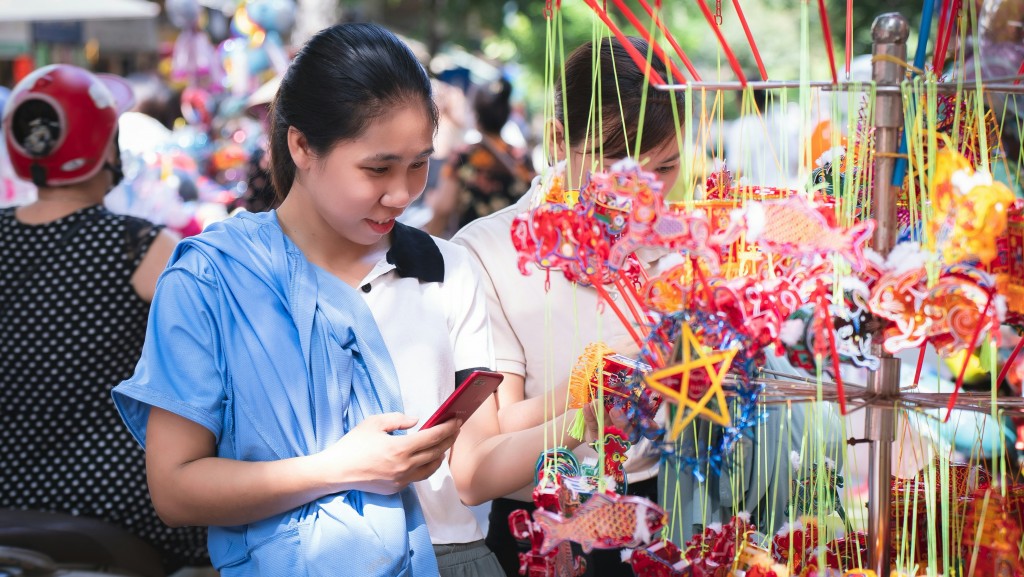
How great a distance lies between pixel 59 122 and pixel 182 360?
138cm

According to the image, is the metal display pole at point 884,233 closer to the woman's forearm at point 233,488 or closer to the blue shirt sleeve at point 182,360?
the woman's forearm at point 233,488

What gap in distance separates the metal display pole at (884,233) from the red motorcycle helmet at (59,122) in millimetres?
1809

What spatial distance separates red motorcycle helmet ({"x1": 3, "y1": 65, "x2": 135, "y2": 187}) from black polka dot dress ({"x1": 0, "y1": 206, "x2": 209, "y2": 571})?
197mm

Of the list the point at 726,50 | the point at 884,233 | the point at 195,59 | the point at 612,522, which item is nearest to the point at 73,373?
the point at 612,522

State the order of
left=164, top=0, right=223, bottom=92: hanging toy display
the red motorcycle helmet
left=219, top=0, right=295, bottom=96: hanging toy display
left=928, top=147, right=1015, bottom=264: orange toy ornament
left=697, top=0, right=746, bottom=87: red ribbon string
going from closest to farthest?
left=928, top=147, right=1015, bottom=264: orange toy ornament
left=697, top=0, right=746, bottom=87: red ribbon string
the red motorcycle helmet
left=219, top=0, right=295, bottom=96: hanging toy display
left=164, top=0, right=223, bottom=92: hanging toy display

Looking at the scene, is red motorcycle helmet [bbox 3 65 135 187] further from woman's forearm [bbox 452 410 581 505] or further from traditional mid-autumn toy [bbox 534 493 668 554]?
traditional mid-autumn toy [bbox 534 493 668 554]

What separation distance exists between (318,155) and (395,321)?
9.9 inches

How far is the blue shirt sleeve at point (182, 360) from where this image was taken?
48.1 inches

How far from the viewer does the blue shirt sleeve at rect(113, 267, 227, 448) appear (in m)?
1.22

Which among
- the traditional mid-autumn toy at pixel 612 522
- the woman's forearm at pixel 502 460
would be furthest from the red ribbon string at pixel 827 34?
the woman's forearm at pixel 502 460

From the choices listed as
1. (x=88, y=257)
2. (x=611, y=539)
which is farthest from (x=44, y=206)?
(x=611, y=539)

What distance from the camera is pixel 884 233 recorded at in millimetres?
1030

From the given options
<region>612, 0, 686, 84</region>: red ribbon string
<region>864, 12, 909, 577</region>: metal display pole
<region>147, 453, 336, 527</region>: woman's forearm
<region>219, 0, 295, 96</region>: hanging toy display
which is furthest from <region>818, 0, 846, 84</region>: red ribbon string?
<region>219, 0, 295, 96</region>: hanging toy display

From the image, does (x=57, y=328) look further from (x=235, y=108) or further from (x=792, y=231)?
(x=235, y=108)
